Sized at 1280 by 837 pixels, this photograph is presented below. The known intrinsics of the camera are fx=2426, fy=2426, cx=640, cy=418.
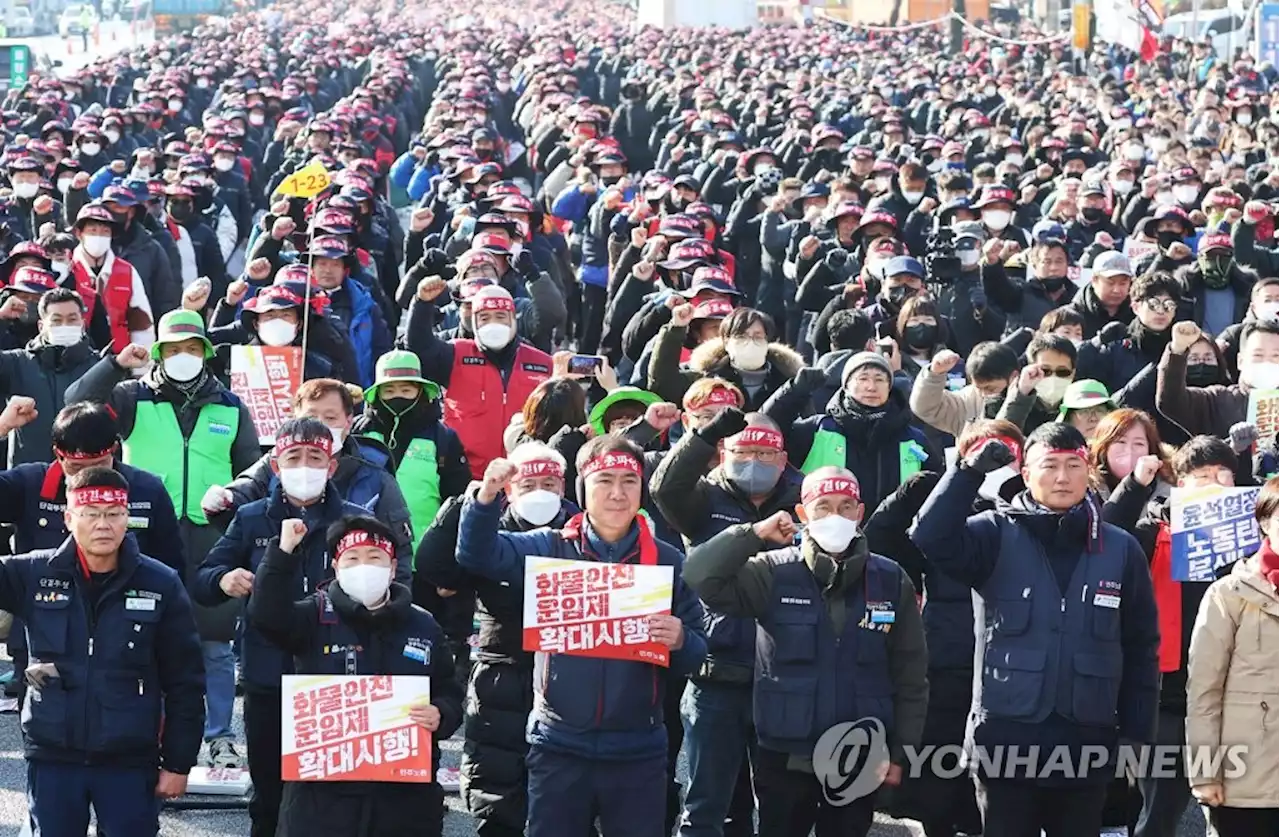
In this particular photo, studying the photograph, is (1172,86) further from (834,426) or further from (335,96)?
(834,426)

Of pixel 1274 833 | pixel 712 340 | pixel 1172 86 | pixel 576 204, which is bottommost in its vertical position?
pixel 1274 833

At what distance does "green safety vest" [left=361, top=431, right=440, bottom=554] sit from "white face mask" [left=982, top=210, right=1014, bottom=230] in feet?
Answer: 25.2

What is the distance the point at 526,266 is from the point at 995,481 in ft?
21.3

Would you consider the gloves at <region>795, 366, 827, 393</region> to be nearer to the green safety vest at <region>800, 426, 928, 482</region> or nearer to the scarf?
the green safety vest at <region>800, 426, 928, 482</region>

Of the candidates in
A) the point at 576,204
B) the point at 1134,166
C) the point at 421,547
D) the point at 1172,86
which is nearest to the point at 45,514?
the point at 421,547

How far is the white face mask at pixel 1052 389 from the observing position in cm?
974

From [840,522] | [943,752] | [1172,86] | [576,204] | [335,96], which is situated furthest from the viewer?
[335,96]

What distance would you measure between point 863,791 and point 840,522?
79cm

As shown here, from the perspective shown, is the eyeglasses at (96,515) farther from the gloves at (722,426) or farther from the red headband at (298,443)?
the gloves at (722,426)

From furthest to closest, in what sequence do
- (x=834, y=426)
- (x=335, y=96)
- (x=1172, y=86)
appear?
(x=335, y=96)
(x=1172, y=86)
(x=834, y=426)

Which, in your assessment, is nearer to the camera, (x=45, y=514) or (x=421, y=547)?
(x=421, y=547)

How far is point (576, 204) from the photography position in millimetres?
18625

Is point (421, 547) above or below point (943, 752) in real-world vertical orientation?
above

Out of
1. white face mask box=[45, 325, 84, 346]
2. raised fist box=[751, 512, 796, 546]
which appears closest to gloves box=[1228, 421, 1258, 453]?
raised fist box=[751, 512, 796, 546]
